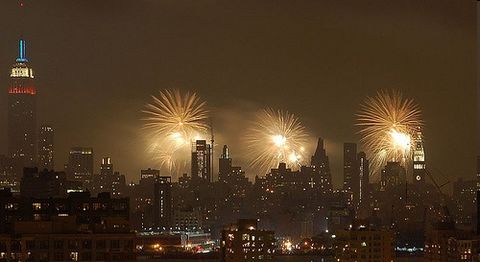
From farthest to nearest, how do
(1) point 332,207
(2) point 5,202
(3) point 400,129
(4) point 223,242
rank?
(1) point 332,207
(4) point 223,242
(3) point 400,129
(2) point 5,202

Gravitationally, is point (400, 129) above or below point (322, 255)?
above

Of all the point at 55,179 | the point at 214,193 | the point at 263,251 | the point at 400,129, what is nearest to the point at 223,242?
the point at 263,251

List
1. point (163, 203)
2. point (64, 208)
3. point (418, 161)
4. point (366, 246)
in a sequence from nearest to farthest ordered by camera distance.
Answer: point (64, 208) < point (366, 246) < point (418, 161) < point (163, 203)

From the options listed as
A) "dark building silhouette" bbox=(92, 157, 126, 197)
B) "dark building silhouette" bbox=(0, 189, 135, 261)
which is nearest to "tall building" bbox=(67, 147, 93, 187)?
"dark building silhouette" bbox=(92, 157, 126, 197)

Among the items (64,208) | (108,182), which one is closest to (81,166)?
(108,182)

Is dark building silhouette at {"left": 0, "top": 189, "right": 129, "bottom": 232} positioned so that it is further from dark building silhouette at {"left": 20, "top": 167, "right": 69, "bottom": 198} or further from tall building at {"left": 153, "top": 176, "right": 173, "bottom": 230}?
tall building at {"left": 153, "top": 176, "right": 173, "bottom": 230}

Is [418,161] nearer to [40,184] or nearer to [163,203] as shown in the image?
[163,203]

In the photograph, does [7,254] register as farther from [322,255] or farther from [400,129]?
[322,255]
